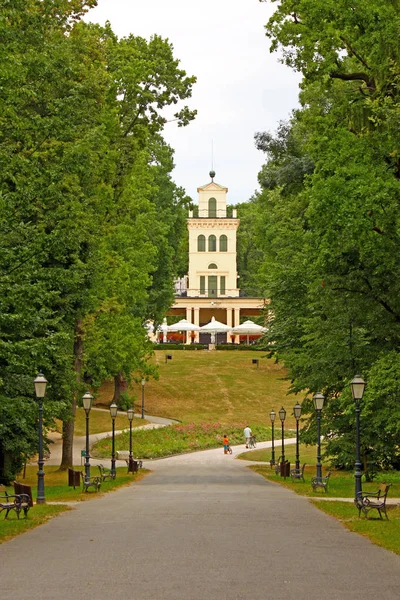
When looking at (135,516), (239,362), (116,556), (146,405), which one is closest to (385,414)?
(135,516)

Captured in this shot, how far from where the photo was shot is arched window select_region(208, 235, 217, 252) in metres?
92.2

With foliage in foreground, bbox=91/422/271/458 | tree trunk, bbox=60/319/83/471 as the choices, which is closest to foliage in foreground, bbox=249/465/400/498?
tree trunk, bbox=60/319/83/471

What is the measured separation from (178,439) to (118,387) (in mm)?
6703

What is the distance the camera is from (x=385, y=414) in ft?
72.0

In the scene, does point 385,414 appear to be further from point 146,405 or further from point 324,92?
point 146,405

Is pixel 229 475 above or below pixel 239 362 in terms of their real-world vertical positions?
below

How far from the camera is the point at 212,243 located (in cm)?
9225

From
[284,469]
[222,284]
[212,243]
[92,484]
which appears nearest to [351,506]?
[92,484]

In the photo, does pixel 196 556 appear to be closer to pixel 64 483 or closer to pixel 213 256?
pixel 64 483

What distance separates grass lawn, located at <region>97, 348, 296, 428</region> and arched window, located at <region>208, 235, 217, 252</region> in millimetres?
23136

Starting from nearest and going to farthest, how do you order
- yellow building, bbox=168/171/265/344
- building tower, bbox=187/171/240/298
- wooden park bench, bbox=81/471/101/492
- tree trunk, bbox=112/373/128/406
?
1. wooden park bench, bbox=81/471/101/492
2. tree trunk, bbox=112/373/128/406
3. yellow building, bbox=168/171/265/344
4. building tower, bbox=187/171/240/298

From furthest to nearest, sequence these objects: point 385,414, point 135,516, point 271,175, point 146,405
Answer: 1. point 146,405
2. point 271,175
3. point 385,414
4. point 135,516

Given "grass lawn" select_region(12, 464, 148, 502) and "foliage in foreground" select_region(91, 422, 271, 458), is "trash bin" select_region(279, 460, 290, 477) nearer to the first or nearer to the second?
"grass lawn" select_region(12, 464, 148, 502)

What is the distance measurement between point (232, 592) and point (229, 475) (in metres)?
23.3
